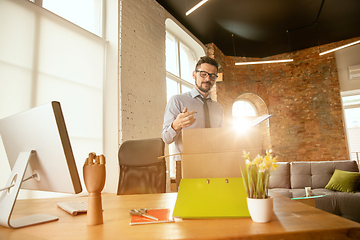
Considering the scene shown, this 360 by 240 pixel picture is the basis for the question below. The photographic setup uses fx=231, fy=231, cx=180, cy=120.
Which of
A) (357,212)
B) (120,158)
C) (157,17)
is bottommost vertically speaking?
(357,212)

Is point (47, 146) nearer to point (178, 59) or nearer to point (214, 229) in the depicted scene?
point (214, 229)

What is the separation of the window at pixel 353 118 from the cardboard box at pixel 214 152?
24.2ft

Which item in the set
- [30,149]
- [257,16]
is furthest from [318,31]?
[30,149]

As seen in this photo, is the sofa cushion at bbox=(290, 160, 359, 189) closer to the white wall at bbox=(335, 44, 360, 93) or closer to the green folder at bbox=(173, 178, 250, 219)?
the white wall at bbox=(335, 44, 360, 93)

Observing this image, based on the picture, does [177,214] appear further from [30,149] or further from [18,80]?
[18,80]

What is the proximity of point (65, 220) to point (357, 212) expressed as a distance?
3.82 metres

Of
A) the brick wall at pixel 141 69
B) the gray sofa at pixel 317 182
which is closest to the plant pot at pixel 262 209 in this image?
the brick wall at pixel 141 69

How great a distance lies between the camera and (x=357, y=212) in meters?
3.18

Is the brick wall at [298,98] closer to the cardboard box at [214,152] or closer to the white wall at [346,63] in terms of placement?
the white wall at [346,63]

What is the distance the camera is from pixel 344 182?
3.64m

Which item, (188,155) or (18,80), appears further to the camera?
(18,80)

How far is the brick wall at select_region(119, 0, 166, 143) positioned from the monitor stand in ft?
8.01

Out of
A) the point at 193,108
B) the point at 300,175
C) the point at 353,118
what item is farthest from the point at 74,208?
the point at 353,118

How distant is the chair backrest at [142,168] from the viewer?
6.33 feet
